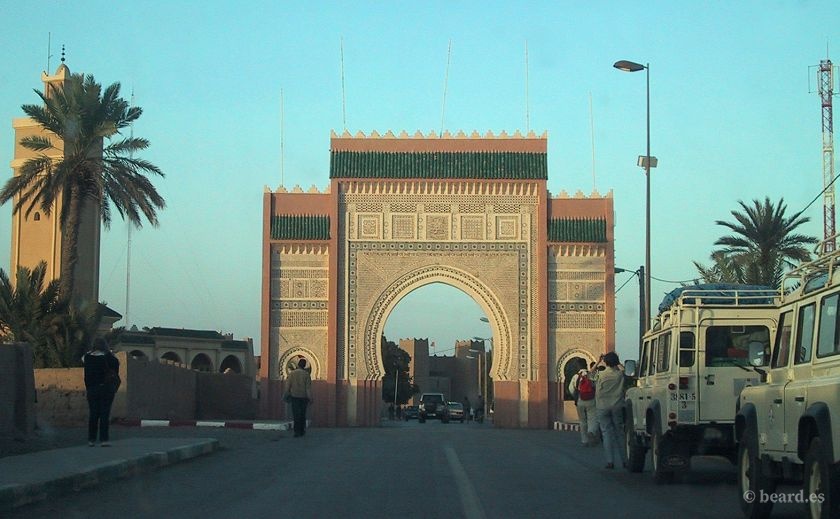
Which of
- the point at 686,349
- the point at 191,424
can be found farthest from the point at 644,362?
the point at 191,424

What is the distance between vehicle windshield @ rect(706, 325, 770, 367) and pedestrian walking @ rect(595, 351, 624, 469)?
9.07ft

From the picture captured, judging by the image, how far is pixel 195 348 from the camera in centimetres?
6788

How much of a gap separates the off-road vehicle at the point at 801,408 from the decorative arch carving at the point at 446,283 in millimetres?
32568

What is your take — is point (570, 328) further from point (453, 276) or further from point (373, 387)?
point (373, 387)

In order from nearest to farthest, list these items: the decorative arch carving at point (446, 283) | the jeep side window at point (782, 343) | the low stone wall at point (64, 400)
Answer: the jeep side window at point (782, 343)
the low stone wall at point (64, 400)
the decorative arch carving at point (446, 283)

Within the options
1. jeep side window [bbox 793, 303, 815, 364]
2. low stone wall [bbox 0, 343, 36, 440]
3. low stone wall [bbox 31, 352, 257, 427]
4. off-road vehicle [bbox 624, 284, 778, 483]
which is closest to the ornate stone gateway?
low stone wall [bbox 31, 352, 257, 427]

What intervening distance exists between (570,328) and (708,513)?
33.0 metres

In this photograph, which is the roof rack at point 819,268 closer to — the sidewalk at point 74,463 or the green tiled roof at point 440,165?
the sidewalk at point 74,463

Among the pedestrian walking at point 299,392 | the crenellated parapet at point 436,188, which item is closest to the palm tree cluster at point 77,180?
the pedestrian walking at point 299,392

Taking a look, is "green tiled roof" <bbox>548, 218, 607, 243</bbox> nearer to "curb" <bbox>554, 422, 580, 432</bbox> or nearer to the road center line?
"curb" <bbox>554, 422, 580, 432</bbox>

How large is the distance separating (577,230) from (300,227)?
11.4 metres

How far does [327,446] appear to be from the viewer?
70.0 ft

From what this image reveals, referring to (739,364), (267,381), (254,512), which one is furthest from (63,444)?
(267,381)

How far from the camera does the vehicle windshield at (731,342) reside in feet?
43.0
